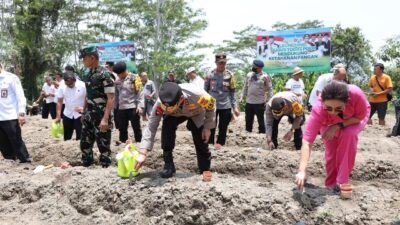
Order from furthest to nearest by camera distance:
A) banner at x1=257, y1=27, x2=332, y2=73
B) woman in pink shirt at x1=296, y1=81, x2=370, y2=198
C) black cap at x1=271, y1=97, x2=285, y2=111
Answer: banner at x1=257, y1=27, x2=332, y2=73
black cap at x1=271, y1=97, x2=285, y2=111
woman in pink shirt at x1=296, y1=81, x2=370, y2=198

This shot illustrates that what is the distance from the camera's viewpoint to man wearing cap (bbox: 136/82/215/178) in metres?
3.80

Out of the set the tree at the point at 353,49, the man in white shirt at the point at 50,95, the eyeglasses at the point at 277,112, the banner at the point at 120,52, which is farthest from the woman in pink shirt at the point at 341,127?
the tree at the point at 353,49

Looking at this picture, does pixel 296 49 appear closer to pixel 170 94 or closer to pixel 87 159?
pixel 87 159

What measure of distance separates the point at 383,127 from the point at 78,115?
6669 mm

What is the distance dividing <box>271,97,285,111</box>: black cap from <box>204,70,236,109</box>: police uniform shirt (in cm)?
114

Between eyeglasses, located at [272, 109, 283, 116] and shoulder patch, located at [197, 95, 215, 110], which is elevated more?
shoulder patch, located at [197, 95, 215, 110]

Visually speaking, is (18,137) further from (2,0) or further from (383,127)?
(2,0)

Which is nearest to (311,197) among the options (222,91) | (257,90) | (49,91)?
(222,91)

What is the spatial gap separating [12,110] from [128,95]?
170 centimetres

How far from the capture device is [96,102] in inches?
196

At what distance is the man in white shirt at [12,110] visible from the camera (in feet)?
20.0

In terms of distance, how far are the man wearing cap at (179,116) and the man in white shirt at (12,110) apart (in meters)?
2.66

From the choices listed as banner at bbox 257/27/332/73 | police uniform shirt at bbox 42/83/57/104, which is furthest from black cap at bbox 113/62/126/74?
banner at bbox 257/27/332/73

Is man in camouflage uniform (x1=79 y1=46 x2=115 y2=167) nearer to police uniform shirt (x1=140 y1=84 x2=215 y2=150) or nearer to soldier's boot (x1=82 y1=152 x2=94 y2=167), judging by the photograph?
soldier's boot (x1=82 y1=152 x2=94 y2=167)
